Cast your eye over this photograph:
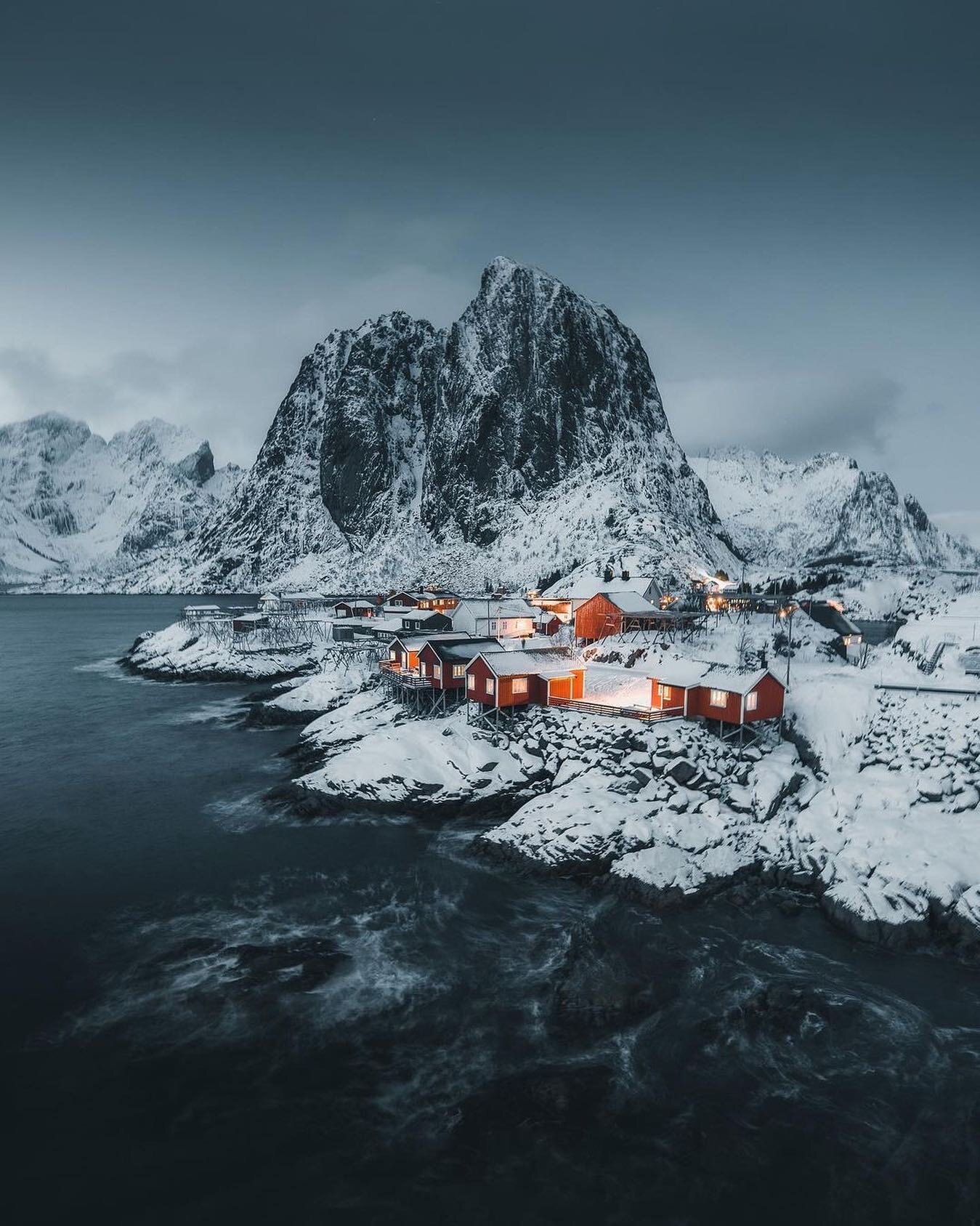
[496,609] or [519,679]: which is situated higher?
[496,609]

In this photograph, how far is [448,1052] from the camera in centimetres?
1834

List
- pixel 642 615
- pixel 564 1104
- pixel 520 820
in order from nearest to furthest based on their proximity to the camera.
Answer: pixel 564 1104 < pixel 520 820 < pixel 642 615

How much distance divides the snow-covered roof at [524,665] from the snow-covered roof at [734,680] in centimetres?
905

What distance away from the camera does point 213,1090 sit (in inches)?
669

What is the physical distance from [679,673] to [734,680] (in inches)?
131

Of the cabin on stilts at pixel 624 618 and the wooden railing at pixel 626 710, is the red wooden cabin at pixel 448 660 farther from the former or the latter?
the cabin on stilts at pixel 624 618

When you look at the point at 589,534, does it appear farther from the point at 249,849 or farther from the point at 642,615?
the point at 249,849

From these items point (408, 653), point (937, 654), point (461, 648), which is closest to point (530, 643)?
point (408, 653)

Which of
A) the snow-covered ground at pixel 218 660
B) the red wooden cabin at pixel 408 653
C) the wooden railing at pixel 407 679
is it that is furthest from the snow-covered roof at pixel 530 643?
the snow-covered ground at pixel 218 660

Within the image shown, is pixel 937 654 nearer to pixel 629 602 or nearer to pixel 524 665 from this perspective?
pixel 524 665

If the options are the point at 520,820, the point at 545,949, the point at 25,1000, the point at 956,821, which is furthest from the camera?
the point at 520,820

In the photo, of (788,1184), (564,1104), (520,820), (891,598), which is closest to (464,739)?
(520,820)

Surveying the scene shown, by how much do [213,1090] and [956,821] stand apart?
29609 mm

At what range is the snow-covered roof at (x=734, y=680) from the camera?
114 ft
